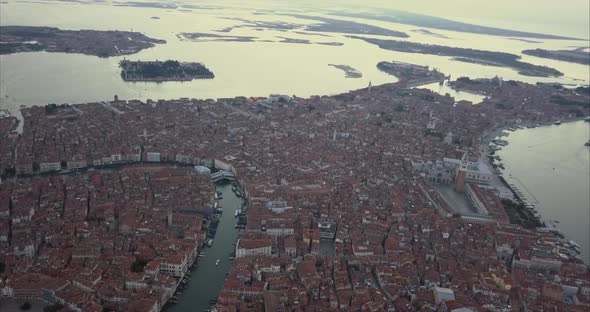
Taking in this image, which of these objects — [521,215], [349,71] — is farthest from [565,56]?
[521,215]

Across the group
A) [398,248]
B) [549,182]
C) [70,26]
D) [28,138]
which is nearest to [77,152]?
[28,138]

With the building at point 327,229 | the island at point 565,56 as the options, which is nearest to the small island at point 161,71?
the building at point 327,229

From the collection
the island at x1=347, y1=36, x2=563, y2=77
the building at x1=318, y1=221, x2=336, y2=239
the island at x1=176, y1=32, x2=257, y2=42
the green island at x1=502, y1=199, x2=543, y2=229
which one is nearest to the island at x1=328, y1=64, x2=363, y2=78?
the island at x1=176, y1=32, x2=257, y2=42

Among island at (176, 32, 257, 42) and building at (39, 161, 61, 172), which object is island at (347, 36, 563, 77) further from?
building at (39, 161, 61, 172)

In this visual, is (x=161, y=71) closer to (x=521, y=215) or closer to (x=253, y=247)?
(x=253, y=247)

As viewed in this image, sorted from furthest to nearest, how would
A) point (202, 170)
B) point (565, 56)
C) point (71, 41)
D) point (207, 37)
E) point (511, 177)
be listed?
point (565, 56)
point (207, 37)
point (71, 41)
point (511, 177)
point (202, 170)

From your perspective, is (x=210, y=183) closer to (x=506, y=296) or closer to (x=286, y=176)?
(x=286, y=176)

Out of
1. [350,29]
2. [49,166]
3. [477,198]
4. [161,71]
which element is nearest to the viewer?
[477,198]
